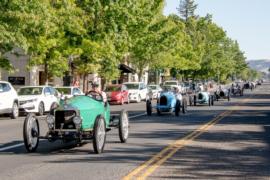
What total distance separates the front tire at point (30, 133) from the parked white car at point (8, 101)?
13.5 metres

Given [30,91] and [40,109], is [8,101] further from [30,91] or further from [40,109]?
[30,91]

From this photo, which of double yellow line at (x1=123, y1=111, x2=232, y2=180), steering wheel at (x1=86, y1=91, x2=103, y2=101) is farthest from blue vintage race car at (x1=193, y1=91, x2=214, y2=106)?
steering wheel at (x1=86, y1=91, x2=103, y2=101)

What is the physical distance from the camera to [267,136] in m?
18.0

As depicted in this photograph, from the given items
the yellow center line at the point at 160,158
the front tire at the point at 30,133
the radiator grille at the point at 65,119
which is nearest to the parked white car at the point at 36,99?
the yellow center line at the point at 160,158

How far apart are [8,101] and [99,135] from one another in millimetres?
14585

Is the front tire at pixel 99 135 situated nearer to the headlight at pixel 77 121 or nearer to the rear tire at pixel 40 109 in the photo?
the headlight at pixel 77 121

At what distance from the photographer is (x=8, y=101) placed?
87.6 ft

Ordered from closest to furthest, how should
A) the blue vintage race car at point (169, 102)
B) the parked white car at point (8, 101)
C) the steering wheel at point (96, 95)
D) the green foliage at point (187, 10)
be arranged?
1. the steering wheel at point (96, 95)
2. the parked white car at point (8, 101)
3. the blue vintage race car at point (169, 102)
4. the green foliage at point (187, 10)

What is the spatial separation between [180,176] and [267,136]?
28.1 ft

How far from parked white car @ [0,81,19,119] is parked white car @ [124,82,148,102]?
68.8 ft

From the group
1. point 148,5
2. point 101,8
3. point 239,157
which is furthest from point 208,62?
point 239,157

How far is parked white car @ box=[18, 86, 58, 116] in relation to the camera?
28469 mm

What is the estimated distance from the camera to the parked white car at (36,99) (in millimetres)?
28469

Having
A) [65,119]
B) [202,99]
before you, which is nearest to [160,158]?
[65,119]
